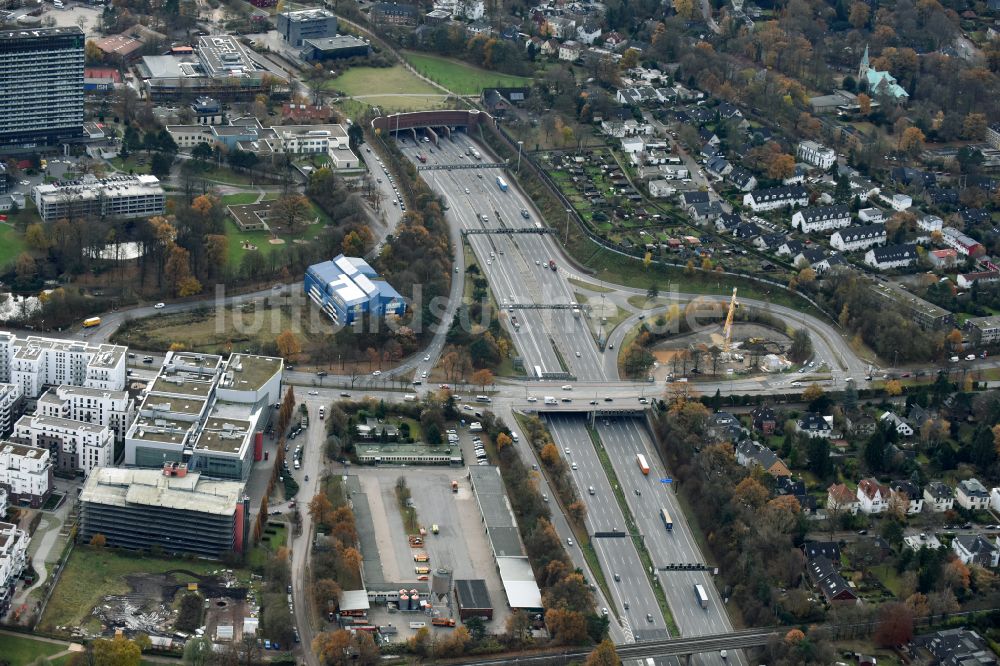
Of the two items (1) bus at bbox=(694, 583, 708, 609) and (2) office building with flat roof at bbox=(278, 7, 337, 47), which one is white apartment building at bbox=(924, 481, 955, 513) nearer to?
(1) bus at bbox=(694, 583, 708, 609)

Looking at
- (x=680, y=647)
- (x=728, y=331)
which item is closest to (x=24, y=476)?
(x=680, y=647)

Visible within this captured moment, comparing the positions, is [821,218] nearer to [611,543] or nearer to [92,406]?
[611,543]

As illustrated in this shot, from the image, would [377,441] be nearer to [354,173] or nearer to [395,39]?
[354,173]

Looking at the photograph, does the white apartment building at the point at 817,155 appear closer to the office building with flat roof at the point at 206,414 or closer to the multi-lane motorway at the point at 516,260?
the multi-lane motorway at the point at 516,260

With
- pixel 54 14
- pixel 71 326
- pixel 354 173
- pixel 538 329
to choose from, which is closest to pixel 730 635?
pixel 538 329

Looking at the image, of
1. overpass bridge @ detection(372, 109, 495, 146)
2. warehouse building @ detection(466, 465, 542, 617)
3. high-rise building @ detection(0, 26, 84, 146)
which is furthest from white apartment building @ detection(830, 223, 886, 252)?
high-rise building @ detection(0, 26, 84, 146)

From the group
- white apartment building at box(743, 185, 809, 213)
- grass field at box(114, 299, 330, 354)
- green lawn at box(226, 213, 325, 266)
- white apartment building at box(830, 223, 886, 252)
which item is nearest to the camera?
grass field at box(114, 299, 330, 354)

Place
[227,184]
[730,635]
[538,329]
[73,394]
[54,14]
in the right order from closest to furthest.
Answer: [730,635] < [73,394] < [538,329] < [227,184] < [54,14]
